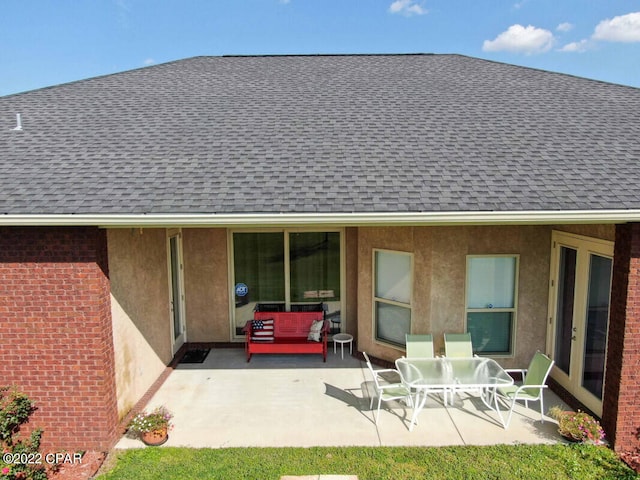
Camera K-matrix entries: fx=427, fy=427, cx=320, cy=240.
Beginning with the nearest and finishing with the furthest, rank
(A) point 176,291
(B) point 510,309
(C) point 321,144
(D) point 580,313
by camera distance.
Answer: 1. (D) point 580,313
2. (C) point 321,144
3. (B) point 510,309
4. (A) point 176,291

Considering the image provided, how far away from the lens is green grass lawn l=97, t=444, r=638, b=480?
16.0 feet

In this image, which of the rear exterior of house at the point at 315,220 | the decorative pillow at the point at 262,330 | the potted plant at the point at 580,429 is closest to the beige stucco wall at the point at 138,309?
the rear exterior of house at the point at 315,220

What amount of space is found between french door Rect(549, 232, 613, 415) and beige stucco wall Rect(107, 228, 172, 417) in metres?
6.66

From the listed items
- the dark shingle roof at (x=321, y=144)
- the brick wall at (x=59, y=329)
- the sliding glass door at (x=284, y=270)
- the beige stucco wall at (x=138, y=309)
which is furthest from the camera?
the sliding glass door at (x=284, y=270)

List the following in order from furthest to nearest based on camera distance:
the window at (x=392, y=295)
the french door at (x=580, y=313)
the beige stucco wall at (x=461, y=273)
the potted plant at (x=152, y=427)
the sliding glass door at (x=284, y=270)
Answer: the sliding glass door at (x=284, y=270) < the window at (x=392, y=295) < the beige stucco wall at (x=461, y=273) < the french door at (x=580, y=313) < the potted plant at (x=152, y=427)

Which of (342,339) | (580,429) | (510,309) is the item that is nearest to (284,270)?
(342,339)

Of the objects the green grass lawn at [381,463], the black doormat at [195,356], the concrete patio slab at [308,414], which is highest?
the green grass lawn at [381,463]

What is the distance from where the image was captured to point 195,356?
8758 millimetres

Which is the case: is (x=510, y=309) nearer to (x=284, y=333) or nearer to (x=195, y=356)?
(x=284, y=333)

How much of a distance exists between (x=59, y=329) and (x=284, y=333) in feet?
14.8

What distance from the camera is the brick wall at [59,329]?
518 cm

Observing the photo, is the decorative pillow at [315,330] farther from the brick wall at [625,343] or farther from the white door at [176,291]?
the brick wall at [625,343]

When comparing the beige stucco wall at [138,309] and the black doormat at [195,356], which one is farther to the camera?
the black doormat at [195,356]

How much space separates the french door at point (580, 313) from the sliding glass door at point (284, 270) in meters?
4.18
